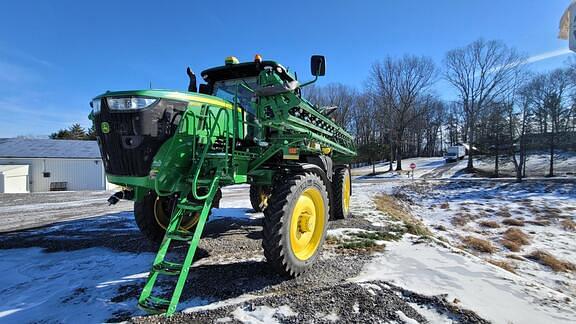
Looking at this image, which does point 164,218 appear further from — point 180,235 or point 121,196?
point 180,235

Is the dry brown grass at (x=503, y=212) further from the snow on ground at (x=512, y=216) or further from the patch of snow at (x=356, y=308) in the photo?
the patch of snow at (x=356, y=308)

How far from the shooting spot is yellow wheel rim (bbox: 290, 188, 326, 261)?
13.4ft

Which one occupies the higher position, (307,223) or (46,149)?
(46,149)

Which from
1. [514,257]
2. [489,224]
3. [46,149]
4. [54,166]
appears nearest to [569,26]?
[514,257]

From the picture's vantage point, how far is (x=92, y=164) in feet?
76.9

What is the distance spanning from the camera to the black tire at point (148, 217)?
5078 mm

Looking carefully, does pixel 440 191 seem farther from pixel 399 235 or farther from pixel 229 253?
pixel 229 253

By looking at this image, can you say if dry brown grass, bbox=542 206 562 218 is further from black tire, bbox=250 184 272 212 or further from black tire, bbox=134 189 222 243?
black tire, bbox=134 189 222 243

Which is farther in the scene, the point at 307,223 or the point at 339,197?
the point at 339,197

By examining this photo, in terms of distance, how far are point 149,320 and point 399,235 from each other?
16.5 ft

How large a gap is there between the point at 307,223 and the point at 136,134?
2424mm

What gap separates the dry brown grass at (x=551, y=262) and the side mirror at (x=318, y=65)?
807 centimetres

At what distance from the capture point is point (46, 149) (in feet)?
A: 79.3

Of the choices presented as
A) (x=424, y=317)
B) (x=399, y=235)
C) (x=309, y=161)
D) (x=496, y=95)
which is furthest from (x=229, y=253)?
(x=496, y=95)
